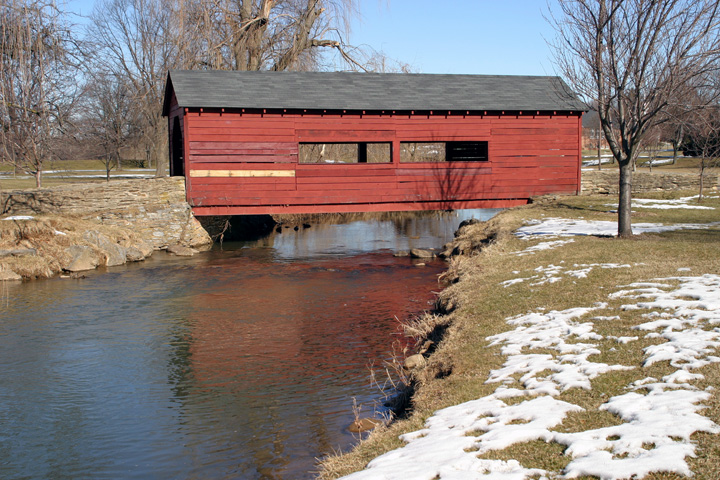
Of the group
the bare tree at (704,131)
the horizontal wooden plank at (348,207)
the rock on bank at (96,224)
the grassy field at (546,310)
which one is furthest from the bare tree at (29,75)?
the bare tree at (704,131)

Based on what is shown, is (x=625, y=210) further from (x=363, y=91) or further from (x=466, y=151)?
(x=466, y=151)

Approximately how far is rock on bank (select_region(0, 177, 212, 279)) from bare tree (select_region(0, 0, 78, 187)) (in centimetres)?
286

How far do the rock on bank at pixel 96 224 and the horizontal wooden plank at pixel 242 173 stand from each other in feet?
2.14

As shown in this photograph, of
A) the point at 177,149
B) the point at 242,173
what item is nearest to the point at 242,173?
the point at 242,173

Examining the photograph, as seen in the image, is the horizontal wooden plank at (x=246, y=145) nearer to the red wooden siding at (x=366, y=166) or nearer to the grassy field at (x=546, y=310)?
the red wooden siding at (x=366, y=166)

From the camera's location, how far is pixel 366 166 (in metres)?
18.8

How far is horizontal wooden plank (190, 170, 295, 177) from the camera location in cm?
1777

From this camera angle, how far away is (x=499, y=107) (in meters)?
19.1

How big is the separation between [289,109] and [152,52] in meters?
18.0

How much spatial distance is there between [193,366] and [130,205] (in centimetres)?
1076

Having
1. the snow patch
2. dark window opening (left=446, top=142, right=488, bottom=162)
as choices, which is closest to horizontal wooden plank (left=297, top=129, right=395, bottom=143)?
dark window opening (left=446, top=142, right=488, bottom=162)

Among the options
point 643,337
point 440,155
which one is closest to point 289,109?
point 643,337

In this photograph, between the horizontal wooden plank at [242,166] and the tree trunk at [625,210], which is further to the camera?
the horizontal wooden plank at [242,166]

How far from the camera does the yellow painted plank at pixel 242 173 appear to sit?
58.3 feet
